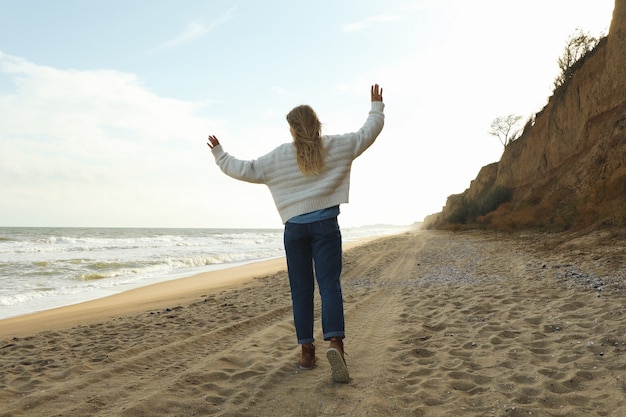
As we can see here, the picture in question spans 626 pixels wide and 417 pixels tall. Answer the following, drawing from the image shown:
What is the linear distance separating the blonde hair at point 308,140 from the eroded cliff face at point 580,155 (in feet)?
31.2

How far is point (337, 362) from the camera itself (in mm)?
3037

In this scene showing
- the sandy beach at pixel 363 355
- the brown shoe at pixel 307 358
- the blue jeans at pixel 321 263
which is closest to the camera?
the sandy beach at pixel 363 355

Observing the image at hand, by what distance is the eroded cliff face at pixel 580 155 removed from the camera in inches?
510

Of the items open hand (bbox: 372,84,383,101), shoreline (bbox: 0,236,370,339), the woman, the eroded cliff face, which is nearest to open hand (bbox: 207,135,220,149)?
the woman

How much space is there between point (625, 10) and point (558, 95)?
6060mm

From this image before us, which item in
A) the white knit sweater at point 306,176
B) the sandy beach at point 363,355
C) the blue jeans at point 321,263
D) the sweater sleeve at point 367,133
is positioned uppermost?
the sweater sleeve at point 367,133

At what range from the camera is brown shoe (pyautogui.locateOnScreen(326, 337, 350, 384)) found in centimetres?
301

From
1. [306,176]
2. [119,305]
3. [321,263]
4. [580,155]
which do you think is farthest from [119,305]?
[580,155]

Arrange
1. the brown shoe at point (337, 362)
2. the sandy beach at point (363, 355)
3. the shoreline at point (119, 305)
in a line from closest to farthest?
the sandy beach at point (363, 355), the brown shoe at point (337, 362), the shoreline at point (119, 305)

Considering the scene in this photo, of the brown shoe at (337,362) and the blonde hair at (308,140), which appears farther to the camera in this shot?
the blonde hair at (308,140)

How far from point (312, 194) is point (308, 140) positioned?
0.41m

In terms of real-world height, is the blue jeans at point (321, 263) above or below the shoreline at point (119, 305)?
above

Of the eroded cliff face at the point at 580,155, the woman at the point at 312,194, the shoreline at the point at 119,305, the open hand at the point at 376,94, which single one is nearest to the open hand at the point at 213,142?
the woman at the point at 312,194

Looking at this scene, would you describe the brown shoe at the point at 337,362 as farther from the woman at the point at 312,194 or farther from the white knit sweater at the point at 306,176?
the white knit sweater at the point at 306,176
